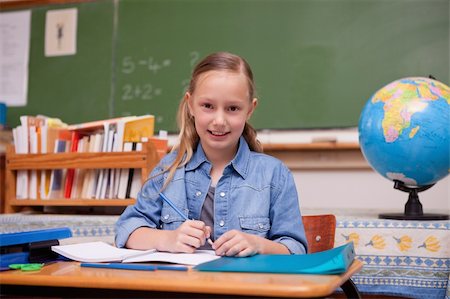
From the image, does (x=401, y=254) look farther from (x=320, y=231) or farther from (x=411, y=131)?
(x=320, y=231)

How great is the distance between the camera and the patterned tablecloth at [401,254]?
209 cm

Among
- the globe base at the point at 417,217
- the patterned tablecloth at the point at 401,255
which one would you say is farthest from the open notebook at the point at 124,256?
the globe base at the point at 417,217

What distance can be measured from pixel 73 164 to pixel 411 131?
1684 millimetres

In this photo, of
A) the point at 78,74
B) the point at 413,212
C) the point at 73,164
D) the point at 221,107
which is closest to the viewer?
the point at 221,107

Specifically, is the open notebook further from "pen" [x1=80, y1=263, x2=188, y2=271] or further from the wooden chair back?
the wooden chair back

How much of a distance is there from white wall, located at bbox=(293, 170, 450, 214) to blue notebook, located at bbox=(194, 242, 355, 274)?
222 centimetres

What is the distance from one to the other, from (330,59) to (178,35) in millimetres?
1048

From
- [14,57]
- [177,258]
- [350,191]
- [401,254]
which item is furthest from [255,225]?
[14,57]

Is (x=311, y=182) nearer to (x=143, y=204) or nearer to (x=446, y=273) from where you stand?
(x=446, y=273)

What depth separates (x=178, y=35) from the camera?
12.6 feet

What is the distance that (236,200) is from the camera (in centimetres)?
158

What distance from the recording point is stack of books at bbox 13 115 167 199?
2.86 metres

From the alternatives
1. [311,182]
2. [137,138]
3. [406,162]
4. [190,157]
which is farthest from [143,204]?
[311,182]

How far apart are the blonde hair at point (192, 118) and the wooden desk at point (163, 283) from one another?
1.99 ft
